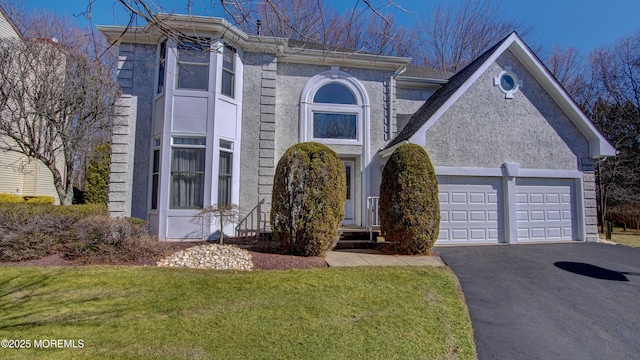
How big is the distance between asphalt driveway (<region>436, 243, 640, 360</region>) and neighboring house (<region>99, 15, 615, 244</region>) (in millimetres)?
1745

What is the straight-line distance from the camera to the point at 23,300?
4.80 metres

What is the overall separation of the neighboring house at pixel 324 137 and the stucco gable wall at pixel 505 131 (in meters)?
0.03

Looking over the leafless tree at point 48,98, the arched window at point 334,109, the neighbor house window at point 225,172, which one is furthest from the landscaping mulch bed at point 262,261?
the leafless tree at point 48,98

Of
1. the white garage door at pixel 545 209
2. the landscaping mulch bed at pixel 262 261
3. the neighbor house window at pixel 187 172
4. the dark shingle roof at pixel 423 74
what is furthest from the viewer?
the dark shingle roof at pixel 423 74

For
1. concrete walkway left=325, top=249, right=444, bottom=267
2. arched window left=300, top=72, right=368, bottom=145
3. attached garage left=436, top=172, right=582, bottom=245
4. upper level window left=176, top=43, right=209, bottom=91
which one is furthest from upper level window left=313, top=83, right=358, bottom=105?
concrete walkway left=325, top=249, right=444, bottom=267

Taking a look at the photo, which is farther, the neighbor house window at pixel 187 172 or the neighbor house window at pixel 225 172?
the neighbor house window at pixel 225 172

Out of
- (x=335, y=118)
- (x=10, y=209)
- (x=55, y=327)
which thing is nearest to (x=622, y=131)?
(x=335, y=118)

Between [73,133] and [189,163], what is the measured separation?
5.03 m

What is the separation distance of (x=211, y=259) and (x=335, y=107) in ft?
21.5

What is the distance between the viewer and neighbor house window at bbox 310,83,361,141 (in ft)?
36.0

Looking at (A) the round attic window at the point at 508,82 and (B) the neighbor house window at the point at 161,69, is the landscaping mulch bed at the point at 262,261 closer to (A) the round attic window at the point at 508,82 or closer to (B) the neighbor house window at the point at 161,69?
(B) the neighbor house window at the point at 161,69

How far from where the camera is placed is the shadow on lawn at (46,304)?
4.22m

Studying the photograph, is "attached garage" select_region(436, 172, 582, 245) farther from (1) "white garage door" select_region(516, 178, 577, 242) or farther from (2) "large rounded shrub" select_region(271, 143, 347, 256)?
(2) "large rounded shrub" select_region(271, 143, 347, 256)

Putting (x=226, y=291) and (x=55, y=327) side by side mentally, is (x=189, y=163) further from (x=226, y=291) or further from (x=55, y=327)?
(x=55, y=327)
